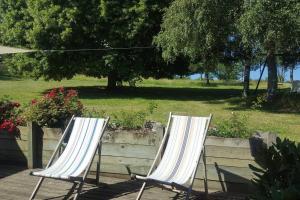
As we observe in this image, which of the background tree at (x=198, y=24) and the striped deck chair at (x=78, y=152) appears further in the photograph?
the background tree at (x=198, y=24)

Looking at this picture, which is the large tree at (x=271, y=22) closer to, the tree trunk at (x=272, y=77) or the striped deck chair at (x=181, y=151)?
the tree trunk at (x=272, y=77)

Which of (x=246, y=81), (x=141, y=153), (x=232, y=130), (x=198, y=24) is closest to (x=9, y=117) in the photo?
(x=141, y=153)

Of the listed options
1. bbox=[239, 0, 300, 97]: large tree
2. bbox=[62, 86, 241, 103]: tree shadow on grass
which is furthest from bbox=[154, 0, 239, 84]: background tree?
bbox=[62, 86, 241, 103]: tree shadow on grass

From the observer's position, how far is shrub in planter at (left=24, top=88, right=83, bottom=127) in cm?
708

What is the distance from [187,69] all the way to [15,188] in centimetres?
2149

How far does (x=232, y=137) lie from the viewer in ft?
19.5

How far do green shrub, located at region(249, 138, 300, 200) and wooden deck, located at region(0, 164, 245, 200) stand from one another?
3.63 metres

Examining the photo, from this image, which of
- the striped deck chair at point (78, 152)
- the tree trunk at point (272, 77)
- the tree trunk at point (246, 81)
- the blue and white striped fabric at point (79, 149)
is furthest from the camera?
the tree trunk at point (246, 81)

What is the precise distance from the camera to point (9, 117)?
7.60m

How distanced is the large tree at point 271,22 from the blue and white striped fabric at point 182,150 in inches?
414

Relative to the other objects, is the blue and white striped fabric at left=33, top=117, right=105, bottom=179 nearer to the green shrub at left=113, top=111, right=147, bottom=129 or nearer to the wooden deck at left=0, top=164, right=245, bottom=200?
the wooden deck at left=0, top=164, right=245, bottom=200

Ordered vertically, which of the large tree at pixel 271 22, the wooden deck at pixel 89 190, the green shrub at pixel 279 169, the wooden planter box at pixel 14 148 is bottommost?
the wooden deck at pixel 89 190

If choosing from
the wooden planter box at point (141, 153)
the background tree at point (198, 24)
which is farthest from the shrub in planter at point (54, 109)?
the background tree at point (198, 24)

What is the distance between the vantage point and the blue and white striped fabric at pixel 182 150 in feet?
17.1
